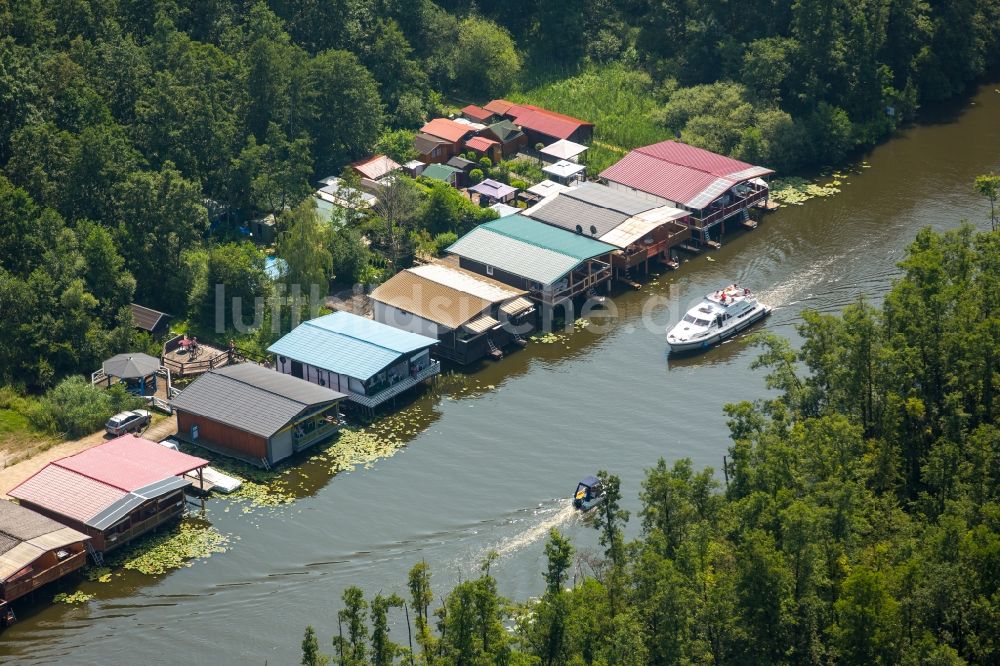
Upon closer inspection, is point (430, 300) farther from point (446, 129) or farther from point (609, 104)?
point (609, 104)

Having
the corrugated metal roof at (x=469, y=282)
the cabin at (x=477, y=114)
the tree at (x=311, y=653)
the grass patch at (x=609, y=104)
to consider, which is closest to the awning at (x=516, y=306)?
the corrugated metal roof at (x=469, y=282)

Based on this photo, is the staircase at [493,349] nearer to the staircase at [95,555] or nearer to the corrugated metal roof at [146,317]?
the corrugated metal roof at [146,317]

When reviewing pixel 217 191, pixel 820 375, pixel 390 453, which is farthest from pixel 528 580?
pixel 217 191

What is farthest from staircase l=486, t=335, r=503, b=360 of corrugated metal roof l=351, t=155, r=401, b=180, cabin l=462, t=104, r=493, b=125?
cabin l=462, t=104, r=493, b=125

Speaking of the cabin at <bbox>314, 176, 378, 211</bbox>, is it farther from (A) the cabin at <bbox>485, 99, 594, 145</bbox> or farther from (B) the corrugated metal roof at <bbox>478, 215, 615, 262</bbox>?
(A) the cabin at <bbox>485, 99, 594, 145</bbox>

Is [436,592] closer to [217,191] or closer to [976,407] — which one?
[976,407]

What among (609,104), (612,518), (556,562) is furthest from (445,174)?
(556,562)
